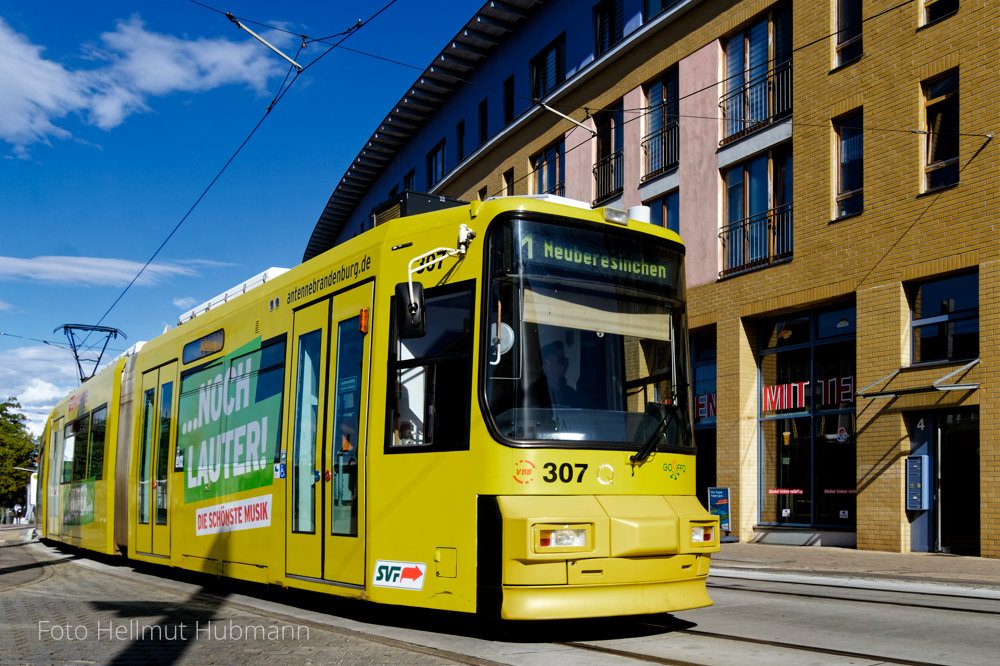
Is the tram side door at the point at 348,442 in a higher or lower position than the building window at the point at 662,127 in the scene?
lower

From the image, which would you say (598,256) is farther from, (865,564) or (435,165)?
(435,165)

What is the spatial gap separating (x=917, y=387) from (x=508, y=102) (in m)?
18.0

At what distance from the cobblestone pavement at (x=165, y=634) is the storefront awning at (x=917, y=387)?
37.9 ft

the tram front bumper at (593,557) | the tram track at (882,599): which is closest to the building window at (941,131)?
the tram track at (882,599)

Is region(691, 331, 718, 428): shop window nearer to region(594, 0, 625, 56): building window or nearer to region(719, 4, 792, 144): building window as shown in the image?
region(719, 4, 792, 144): building window

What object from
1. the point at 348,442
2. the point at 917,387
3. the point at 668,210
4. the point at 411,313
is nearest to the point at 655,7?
the point at 668,210

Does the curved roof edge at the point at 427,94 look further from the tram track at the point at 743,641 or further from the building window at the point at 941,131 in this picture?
the tram track at the point at 743,641

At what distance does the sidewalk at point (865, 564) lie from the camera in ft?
40.6

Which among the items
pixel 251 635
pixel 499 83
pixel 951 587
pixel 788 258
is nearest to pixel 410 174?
pixel 499 83

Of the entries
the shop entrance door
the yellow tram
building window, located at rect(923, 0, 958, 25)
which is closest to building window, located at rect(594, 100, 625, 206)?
building window, located at rect(923, 0, 958, 25)

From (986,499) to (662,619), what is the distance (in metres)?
9.50

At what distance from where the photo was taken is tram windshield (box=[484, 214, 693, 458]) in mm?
7035

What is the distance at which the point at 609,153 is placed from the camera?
2667 centimetres

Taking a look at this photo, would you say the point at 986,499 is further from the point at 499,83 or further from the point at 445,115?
the point at 445,115
